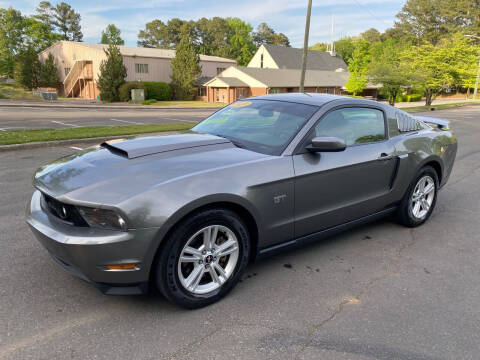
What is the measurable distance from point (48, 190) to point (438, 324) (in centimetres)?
296

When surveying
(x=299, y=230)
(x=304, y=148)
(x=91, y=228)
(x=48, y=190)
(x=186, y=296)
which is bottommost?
(x=186, y=296)

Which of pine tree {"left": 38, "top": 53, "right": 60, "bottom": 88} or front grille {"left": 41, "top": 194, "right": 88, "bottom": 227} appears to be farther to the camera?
pine tree {"left": 38, "top": 53, "right": 60, "bottom": 88}

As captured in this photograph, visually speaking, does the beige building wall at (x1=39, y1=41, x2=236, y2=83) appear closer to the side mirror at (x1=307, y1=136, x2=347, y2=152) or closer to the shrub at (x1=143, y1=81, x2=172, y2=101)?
the shrub at (x1=143, y1=81, x2=172, y2=101)

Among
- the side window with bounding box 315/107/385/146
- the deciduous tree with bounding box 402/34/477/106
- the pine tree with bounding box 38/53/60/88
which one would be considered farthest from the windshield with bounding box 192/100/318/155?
the pine tree with bounding box 38/53/60/88

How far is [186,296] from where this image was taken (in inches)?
107

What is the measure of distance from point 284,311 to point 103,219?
147 cm

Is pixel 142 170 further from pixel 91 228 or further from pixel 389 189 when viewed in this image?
pixel 389 189

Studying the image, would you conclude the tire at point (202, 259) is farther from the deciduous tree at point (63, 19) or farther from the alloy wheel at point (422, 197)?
the deciduous tree at point (63, 19)

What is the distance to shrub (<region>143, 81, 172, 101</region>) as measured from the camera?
45281 mm

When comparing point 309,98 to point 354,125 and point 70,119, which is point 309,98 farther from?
point 70,119

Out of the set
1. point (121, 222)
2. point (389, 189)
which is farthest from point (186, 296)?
point (389, 189)

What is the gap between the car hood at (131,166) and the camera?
2494mm

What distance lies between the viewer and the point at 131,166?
2.75 m

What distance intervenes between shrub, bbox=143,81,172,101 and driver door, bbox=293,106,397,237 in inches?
1706
